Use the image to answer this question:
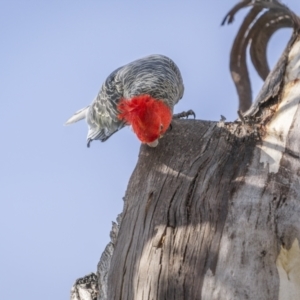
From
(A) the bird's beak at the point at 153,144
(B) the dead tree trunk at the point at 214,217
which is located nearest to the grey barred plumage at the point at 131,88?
(A) the bird's beak at the point at 153,144

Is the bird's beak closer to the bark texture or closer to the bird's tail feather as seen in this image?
the bark texture

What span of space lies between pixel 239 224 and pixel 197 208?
32cm

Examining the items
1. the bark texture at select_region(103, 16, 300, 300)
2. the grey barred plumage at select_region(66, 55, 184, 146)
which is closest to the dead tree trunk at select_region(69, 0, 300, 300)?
the bark texture at select_region(103, 16, 300, 300)

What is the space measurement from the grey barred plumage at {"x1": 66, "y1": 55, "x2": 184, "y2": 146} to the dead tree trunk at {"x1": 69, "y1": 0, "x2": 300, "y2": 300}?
793 mm

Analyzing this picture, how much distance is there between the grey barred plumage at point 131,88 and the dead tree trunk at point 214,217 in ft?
2.60

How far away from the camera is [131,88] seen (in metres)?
6.45

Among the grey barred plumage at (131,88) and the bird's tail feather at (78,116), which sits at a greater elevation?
the bird's tail feather at (78,116)

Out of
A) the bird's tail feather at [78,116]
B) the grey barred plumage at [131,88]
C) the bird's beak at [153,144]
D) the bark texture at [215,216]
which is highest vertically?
the bird's tail feather at [78,116]

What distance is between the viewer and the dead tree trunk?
175 inches

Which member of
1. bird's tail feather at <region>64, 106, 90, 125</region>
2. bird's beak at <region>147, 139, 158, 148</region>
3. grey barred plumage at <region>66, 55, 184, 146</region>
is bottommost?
bird's beak at <region>147, 139, 158, 148</region>

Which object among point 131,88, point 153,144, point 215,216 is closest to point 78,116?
point 131,88

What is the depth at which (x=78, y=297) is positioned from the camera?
5445 mm

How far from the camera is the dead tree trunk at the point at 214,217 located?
14.6 ft

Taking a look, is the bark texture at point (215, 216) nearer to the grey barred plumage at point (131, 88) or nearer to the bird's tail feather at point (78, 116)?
the grey barred plumage at point (131, 88)
